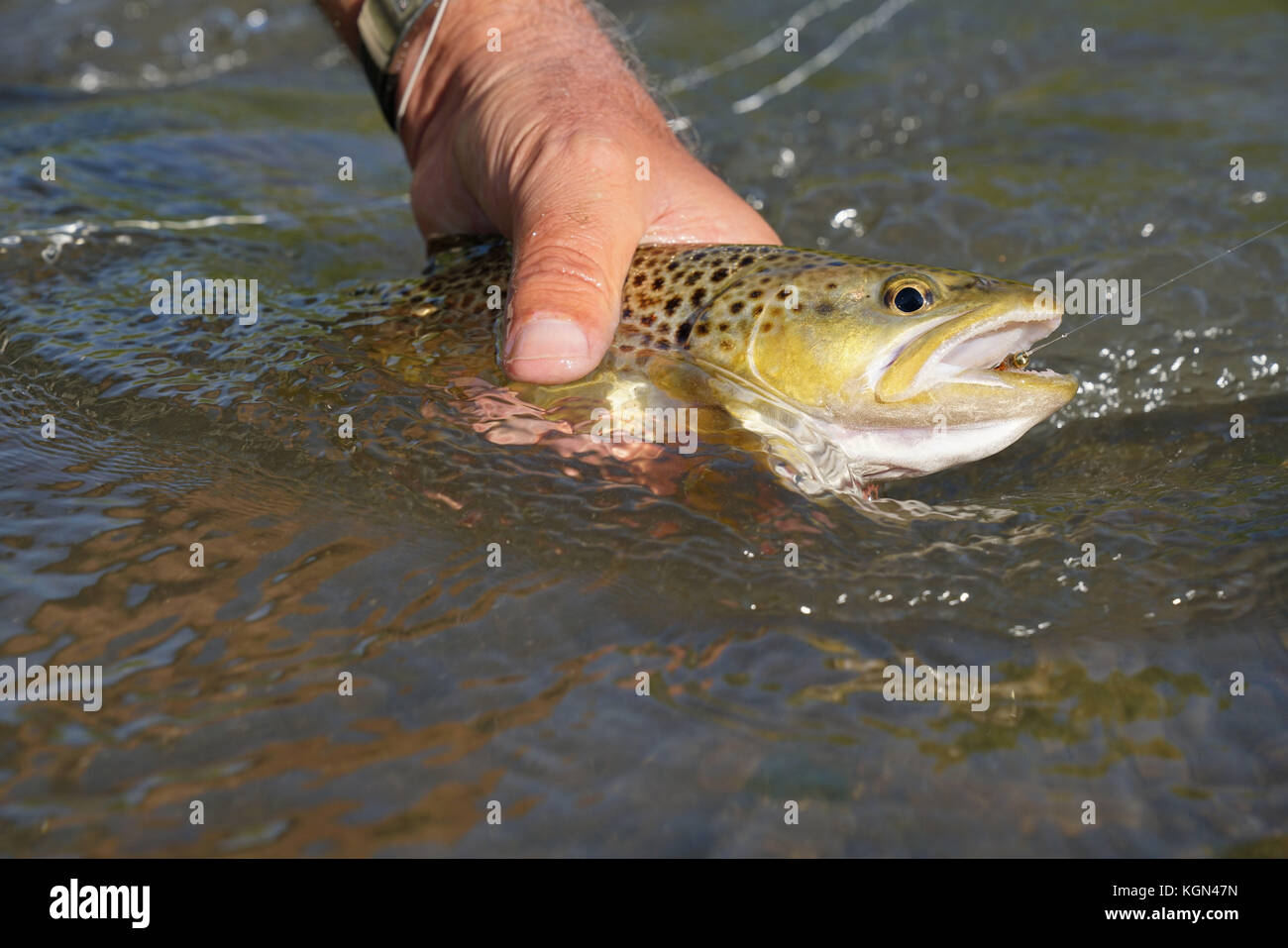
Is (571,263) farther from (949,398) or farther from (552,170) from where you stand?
(949,398)

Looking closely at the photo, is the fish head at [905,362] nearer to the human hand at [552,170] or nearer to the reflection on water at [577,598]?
the reflection on water at [577,598]

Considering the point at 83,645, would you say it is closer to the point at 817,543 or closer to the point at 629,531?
the point at 629,531

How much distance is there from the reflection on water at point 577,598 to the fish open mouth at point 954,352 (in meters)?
0.39

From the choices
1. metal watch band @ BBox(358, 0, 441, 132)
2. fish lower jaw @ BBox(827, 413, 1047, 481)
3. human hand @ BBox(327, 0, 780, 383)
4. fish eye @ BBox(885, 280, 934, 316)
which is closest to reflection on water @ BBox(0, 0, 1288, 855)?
fish lower jaw @ BBox(827, 413, 1047, 481)

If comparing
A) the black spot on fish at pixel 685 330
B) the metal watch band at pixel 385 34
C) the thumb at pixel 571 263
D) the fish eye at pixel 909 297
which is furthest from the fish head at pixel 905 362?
the metal watch band at pixel 385 34

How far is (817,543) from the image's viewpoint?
336 centimetres

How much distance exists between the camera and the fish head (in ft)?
11.5

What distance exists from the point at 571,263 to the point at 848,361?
0.89 meters

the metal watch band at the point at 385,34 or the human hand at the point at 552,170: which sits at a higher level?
the metal watch band at the point at 385,34

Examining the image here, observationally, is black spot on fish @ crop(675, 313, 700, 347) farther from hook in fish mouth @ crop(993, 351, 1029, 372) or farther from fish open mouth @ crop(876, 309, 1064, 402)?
hook in fish mouth @ crop(993, 351, 1029, 372)

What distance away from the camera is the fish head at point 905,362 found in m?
3.51

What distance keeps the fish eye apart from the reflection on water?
60cm

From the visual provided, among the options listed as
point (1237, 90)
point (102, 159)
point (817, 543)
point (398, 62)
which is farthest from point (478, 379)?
point (1237, 90)

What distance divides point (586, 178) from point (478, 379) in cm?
75
